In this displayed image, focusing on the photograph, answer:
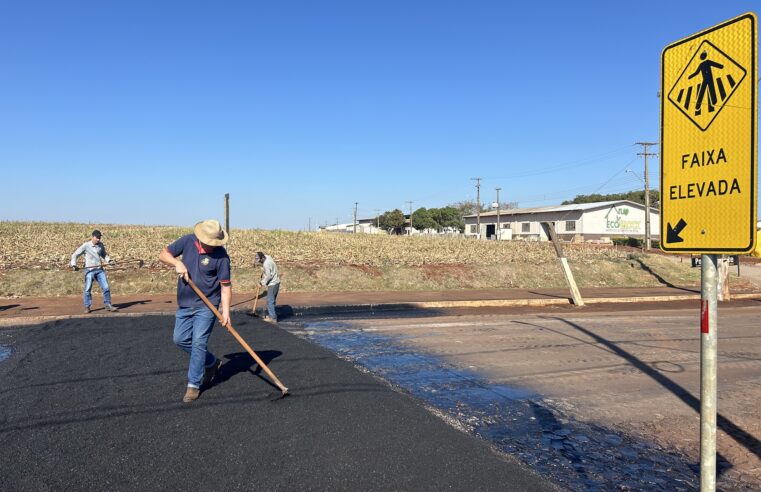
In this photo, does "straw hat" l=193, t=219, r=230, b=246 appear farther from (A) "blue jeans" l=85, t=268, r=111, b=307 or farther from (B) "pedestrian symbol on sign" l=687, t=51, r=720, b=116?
(A) "blue jeans" l=85, t=268, r=111, b=307

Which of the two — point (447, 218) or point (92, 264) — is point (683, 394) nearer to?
point (92, 264)

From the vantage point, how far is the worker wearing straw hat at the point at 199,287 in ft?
18.4

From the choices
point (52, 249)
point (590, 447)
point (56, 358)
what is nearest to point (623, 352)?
point (590, 447)

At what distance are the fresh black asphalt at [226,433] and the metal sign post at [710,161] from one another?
6.14ft

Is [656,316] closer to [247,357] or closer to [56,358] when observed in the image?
[247,357]

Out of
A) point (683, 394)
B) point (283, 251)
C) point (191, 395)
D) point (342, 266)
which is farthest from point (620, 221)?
point (191, 395)

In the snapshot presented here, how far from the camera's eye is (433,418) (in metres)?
5.14

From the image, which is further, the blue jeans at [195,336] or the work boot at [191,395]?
the blue jeans at [195,336]

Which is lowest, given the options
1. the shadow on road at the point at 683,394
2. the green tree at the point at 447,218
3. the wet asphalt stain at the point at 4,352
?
the shadow on road at the point at 683,394

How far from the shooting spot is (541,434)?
5.03 metres

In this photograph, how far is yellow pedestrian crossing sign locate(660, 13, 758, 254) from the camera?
2301mm

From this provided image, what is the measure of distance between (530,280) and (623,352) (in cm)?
1428

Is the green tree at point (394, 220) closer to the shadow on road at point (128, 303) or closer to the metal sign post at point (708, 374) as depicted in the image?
the shadow on road at point (128, 303)

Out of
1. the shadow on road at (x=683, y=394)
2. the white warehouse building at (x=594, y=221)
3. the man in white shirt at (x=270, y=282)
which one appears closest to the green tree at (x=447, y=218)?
the white warehouse building at (x=594, y=221)
